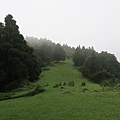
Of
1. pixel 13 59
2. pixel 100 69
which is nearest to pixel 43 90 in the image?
pixel 13 59

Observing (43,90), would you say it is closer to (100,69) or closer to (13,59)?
(13,59)

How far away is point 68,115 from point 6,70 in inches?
821

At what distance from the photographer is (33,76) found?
3706 cm

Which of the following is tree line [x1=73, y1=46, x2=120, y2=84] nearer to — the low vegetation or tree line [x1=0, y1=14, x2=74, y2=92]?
the low vegetation

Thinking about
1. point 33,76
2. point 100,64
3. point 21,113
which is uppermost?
point 100,64

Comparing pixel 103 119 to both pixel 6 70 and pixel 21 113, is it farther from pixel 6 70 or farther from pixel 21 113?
pixel 6 70

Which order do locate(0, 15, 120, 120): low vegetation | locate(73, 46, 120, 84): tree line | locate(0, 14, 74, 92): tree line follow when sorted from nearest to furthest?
1. locate(0, 15, 120, 120): low vegetation
2. locate(0, 14, 74, 92): tree line
3. locate(73, 46, 120, 84): tree line

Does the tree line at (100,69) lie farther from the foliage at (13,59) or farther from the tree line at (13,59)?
the foliage at (13,59)

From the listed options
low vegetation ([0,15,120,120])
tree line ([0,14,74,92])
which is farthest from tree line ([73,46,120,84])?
tree line ([0,14,74,92])

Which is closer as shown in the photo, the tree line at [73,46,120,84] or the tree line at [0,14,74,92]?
the tree line at [0,14,74,92]

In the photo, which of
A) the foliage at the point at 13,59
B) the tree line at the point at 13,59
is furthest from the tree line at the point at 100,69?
the foliage at the point at 13,59

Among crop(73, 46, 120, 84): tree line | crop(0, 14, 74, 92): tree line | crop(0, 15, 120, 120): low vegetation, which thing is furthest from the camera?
crop(73, 46, 120, 84): tree line

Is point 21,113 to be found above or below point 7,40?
below

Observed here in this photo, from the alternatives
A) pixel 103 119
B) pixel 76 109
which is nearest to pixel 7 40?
pixel 76 109
